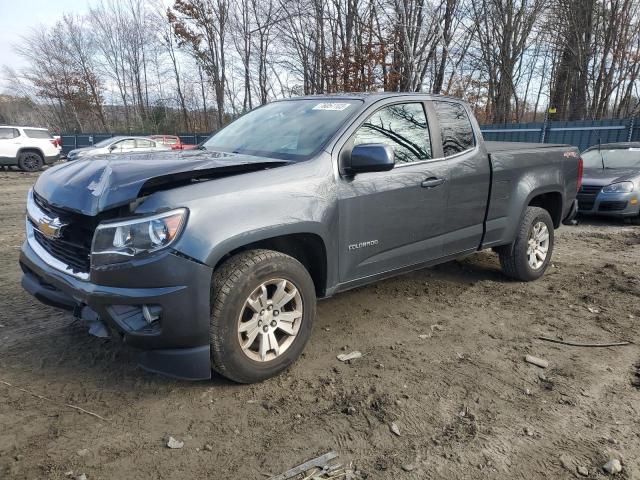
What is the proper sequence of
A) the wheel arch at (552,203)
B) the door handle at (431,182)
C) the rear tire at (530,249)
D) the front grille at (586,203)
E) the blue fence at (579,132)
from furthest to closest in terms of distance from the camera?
the blue fence at (579,132) < the front grille at (586,203) < the wheel arch at (552,203) < the rear tire at (530,249) < the door handle at (431,182)

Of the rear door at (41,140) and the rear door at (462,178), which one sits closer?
the rear door at (462,178)

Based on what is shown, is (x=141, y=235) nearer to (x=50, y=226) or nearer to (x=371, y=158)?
(x=50, y=226)

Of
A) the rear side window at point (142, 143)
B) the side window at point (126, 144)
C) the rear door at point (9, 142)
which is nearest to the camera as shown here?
the side window at point (126, 144)

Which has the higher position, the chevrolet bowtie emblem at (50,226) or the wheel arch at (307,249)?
the chevrolet bowtie emblem at (50,226)

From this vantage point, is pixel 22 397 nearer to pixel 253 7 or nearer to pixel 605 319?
pixel 605 319

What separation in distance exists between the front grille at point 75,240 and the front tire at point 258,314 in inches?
30.2

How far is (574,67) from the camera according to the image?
66.1ft

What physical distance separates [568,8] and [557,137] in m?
7.57

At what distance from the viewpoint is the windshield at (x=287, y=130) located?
10.7 feet

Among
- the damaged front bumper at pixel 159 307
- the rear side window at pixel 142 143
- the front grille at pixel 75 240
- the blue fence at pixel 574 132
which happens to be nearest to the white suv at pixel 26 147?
the rear side window at pixel 142 143

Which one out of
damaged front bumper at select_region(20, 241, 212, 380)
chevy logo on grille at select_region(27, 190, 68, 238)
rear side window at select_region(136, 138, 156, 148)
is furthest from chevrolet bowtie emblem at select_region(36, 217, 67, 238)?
rear side window at select_region(136, 138, 156, 148)

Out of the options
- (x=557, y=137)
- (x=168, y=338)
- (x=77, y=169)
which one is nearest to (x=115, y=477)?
(x=168, y=338)

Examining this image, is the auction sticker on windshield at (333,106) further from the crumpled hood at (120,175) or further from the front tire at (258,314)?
the front tire at (258,314)

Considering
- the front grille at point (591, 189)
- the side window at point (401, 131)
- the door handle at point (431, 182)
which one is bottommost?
the front grille at point (591, 189)
